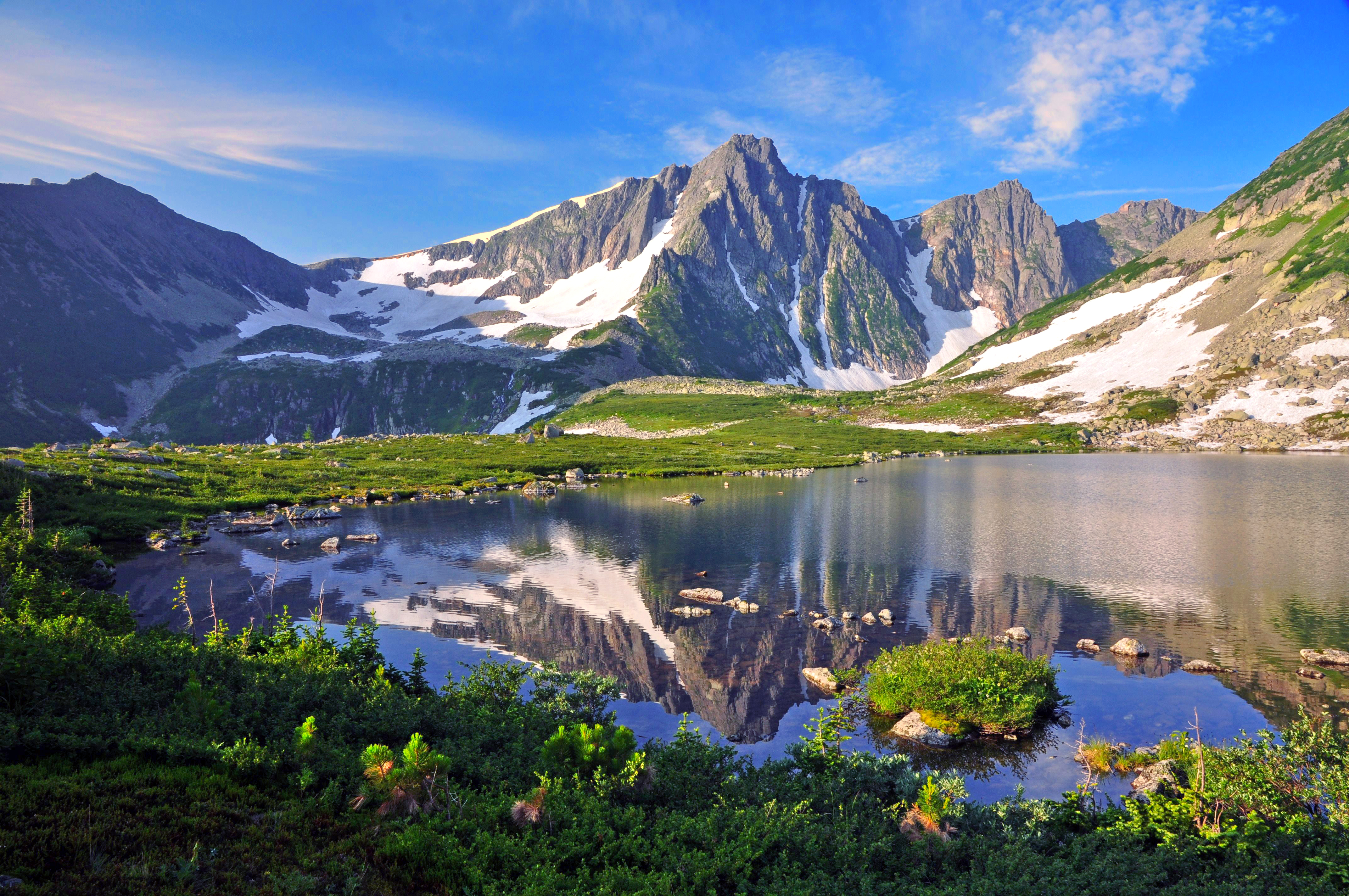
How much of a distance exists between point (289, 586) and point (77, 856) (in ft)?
118

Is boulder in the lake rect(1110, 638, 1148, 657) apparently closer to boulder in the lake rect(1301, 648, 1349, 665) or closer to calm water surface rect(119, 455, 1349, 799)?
calm water surface rect(119, 455, 1349, 799)

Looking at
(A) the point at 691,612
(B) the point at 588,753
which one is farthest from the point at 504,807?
(A) the point at 691,612

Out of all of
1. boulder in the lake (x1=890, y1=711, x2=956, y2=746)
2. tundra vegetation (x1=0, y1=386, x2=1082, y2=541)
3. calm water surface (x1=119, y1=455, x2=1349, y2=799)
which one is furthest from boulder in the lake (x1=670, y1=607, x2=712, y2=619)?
tundra vegetation (x1=0, y1=386, x2=1082, y2=541)

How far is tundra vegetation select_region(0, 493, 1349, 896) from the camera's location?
10.0 metres

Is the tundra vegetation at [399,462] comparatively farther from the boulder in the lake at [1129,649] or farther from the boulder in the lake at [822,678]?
the boulder in the lake at [1129,649]

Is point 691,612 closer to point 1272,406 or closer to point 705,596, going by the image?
point 705,596

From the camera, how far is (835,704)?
24.4 meters

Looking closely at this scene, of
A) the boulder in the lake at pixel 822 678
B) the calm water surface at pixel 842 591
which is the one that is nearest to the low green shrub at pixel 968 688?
the calm water surface at pixel 842 591

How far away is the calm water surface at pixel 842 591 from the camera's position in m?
24.1

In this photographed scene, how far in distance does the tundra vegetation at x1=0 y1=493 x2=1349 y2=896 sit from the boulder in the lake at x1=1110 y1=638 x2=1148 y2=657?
1079 cm

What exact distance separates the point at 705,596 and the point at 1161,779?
2475 cm

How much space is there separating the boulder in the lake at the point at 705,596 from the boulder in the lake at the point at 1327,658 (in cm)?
2583

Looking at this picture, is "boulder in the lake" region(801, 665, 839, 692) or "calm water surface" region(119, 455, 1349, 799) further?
"boulder in the lake" region(801, 665, 839, 692)

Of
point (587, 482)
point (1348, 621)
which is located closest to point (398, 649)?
point (1348, 621)
